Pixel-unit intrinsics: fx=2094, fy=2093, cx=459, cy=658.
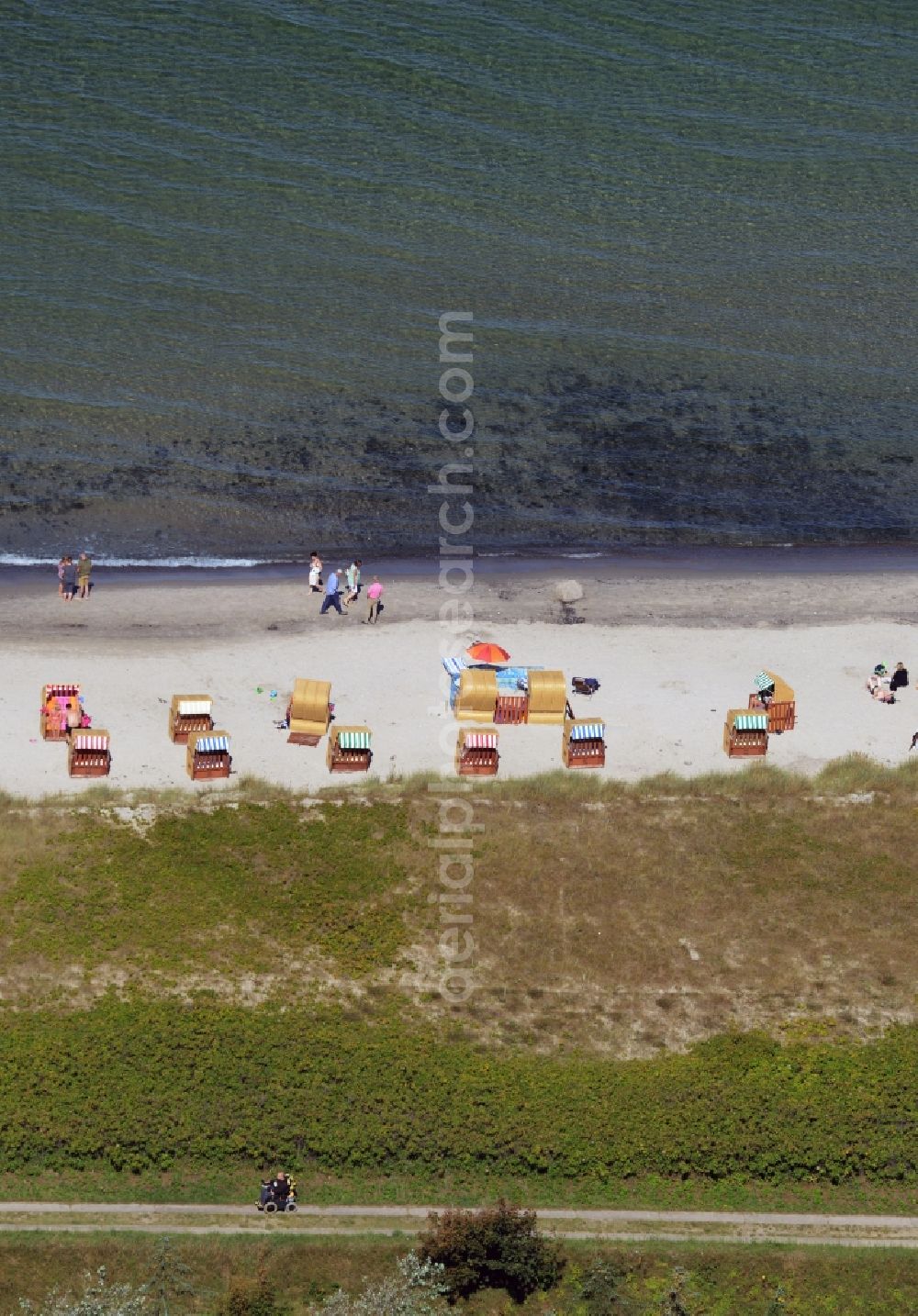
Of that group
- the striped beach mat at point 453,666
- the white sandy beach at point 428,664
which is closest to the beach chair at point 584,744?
the white sandy beach at point 428,664

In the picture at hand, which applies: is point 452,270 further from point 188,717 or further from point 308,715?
point 188,717

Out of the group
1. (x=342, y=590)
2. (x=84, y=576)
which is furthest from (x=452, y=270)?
(x=84, y=576)

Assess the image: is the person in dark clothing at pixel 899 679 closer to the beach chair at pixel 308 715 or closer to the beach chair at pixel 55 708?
the beach chair at pixel 308 715

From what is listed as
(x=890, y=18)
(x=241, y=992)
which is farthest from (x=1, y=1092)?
(x=890, y=18)

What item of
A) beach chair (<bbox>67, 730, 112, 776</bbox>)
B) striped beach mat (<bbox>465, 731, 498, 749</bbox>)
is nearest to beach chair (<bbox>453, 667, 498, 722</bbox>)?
striped beach mat (<bbox>465, 731, 498, 749</bbox>)

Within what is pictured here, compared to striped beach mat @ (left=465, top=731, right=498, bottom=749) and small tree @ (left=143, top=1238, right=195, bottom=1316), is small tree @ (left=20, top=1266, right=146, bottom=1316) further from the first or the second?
striped beach mat @ (left=465, top=731, right=498, bottom=749)

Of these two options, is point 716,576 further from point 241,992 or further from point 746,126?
point 746,126
